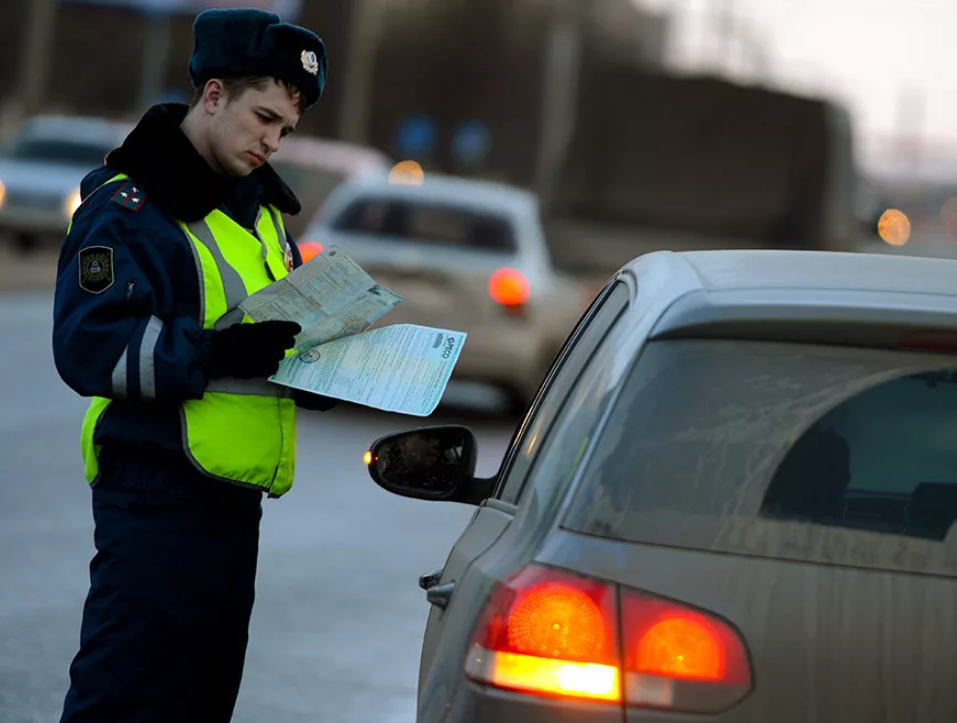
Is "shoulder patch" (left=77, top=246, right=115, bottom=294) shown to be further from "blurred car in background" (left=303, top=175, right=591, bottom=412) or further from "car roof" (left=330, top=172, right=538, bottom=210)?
"car roof" (left=330, top=172, right=538, bottom=210)

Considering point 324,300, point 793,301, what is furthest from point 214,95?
point 793,301

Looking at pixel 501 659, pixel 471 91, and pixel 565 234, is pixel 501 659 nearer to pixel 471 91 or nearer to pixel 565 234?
pixel 565 234

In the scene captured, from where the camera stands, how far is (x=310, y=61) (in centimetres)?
413

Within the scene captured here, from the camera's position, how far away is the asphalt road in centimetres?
644

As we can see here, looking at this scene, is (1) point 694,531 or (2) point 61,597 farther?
(2) point 61,597

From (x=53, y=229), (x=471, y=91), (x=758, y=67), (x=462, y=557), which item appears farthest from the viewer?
(x=758, y=67)

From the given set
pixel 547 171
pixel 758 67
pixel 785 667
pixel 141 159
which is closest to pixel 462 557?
pixel 785 667

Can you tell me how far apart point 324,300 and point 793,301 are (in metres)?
1.37

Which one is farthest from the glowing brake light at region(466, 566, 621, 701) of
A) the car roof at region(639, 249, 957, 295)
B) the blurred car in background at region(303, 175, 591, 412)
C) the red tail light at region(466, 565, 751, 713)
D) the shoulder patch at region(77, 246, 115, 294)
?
the blurred car in background at region(303, 175, 591, 412)

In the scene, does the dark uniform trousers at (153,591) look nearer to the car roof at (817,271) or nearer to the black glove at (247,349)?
the black glove at (247,349)

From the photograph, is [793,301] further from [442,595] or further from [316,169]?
[316,169]

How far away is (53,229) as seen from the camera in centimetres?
2822

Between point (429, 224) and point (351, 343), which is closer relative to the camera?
point (351, 343)

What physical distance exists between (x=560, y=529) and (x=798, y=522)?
0.33 metres
